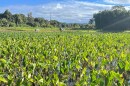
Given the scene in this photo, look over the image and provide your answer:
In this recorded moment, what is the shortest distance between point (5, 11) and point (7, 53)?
83148 mm

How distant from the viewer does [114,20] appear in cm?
8225

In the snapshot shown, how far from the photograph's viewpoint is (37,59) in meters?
10.5

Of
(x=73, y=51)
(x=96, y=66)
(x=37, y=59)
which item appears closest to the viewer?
(x=96, y=66)

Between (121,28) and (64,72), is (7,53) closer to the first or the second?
(64,72)

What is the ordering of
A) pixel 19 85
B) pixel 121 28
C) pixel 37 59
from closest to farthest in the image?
1. pixel 19 85
2. pixel 37 59
3. pixel 121 28

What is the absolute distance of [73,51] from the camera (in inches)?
516

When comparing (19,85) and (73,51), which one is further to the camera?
(73,51)

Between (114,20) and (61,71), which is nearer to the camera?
(61,71)

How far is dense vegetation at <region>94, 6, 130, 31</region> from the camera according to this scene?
78.4 m

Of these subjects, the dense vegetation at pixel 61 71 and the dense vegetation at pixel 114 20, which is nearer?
the dense vegetation at pixel 61 71

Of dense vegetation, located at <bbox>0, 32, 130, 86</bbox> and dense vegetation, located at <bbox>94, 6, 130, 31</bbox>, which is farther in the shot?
dense vegetation, located at <bbox>94, 6, 130, 31</bbox>

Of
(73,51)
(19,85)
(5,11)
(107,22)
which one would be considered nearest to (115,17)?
(107,22)

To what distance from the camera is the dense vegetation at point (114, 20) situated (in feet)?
257

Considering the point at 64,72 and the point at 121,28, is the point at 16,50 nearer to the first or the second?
the point at 64,72
